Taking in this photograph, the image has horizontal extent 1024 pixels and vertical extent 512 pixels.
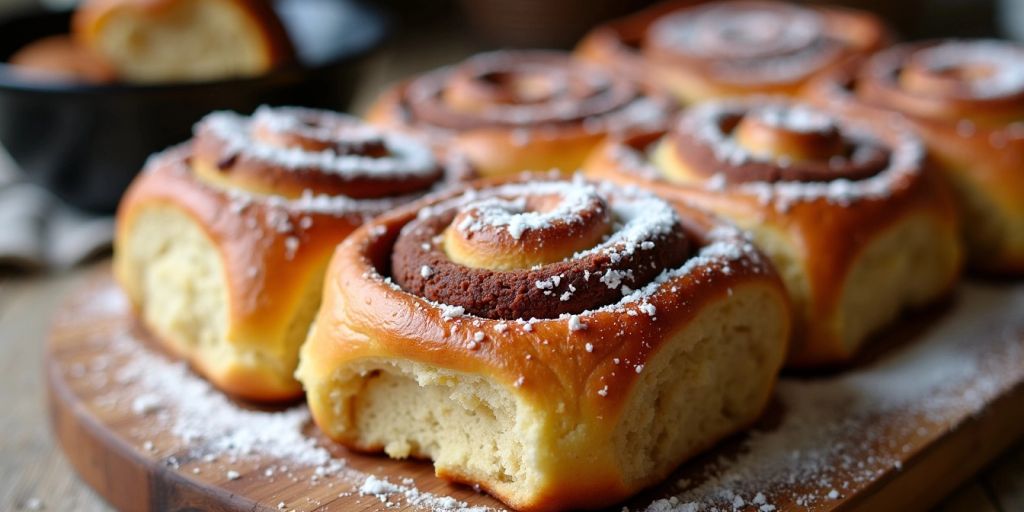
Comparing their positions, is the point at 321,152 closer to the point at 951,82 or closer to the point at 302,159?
the point at 302,159

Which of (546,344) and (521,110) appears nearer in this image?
(546,344)

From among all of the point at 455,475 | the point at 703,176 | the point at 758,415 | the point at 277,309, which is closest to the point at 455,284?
the point at 455,475

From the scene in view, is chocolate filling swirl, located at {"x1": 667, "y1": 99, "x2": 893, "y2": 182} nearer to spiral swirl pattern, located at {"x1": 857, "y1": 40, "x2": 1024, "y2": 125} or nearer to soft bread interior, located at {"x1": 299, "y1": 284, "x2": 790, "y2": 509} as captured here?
spiral swirl pattern, located at {"x1": 857, "y1": 40, "x2": 1024, "y2": 125}

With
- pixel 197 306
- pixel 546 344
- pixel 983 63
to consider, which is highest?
pixel 546 344

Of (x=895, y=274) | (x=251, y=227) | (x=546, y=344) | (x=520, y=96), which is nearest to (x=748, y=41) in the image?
(x=520, y=96)

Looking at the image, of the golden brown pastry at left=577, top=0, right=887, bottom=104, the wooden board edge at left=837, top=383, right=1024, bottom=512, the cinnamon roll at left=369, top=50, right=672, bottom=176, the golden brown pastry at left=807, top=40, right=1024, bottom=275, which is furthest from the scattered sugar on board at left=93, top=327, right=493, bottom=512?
the golden brown pastry at left=577, top=0, right=887, bottom=104
